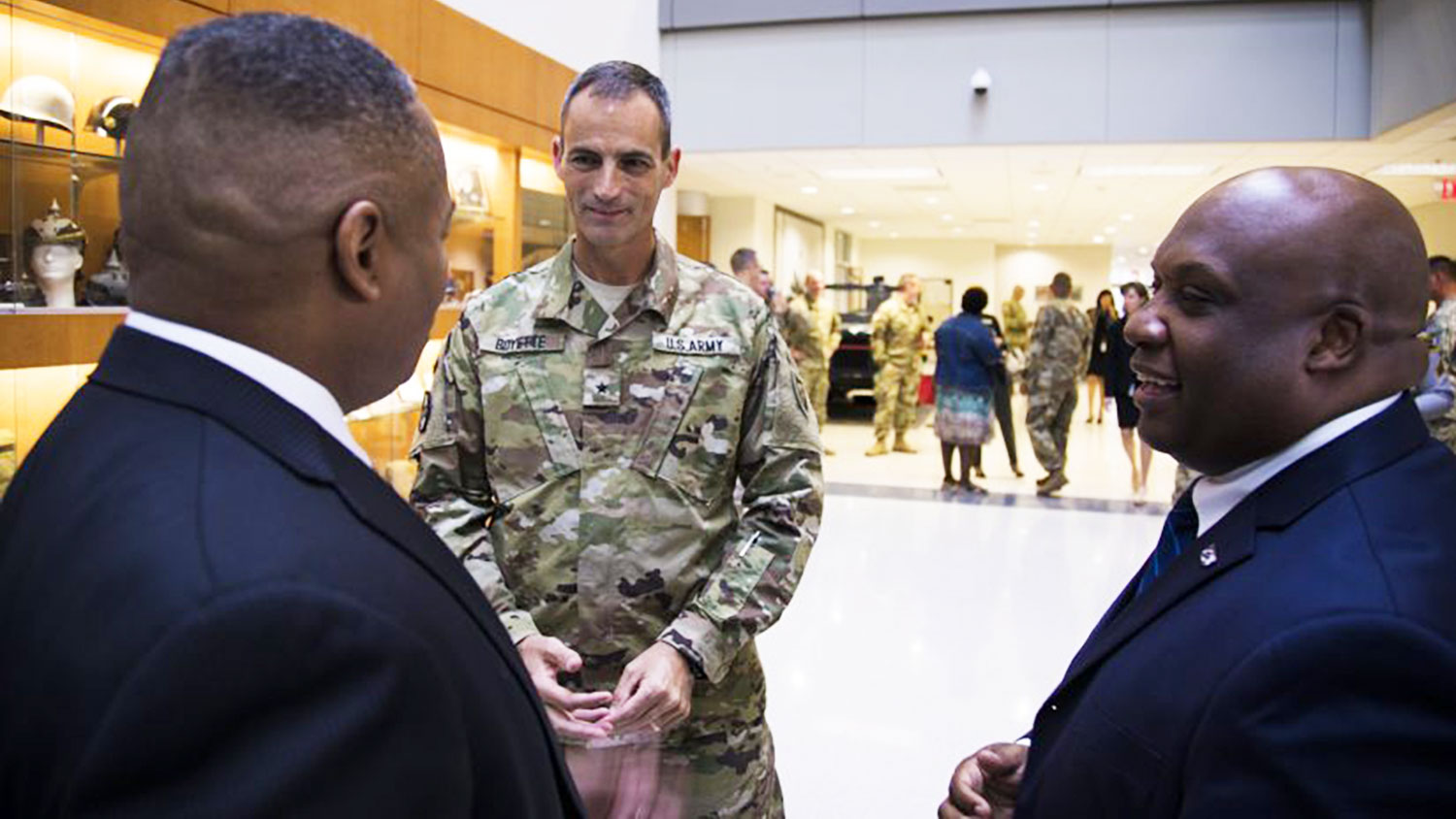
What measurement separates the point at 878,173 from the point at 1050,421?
4520 millimetres

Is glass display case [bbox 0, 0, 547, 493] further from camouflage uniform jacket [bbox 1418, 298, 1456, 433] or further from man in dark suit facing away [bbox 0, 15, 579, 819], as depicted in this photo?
camouflage uniform jacket [bbox 1418, 298, 1456, 433]

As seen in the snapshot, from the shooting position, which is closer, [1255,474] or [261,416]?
[261,416]

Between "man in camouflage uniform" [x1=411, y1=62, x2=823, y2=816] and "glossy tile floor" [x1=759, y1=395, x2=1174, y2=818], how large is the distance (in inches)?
68.7

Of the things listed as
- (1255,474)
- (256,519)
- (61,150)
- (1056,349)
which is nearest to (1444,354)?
(1056,349)

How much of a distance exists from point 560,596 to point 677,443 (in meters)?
0.32

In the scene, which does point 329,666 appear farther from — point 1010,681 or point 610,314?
point 1010,681

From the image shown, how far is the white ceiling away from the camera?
9.22 m

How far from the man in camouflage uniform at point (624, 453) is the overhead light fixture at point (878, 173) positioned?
32.4ft

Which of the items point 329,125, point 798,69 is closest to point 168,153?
point 329,125

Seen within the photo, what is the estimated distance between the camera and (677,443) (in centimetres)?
177

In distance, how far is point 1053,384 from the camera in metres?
8.16

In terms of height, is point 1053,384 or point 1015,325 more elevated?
point 1015,325

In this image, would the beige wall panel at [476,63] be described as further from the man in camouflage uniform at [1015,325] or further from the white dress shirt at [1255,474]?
the man in camouflage uniform at [1015,325]

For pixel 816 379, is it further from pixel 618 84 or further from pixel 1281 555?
pixel 1281 555
